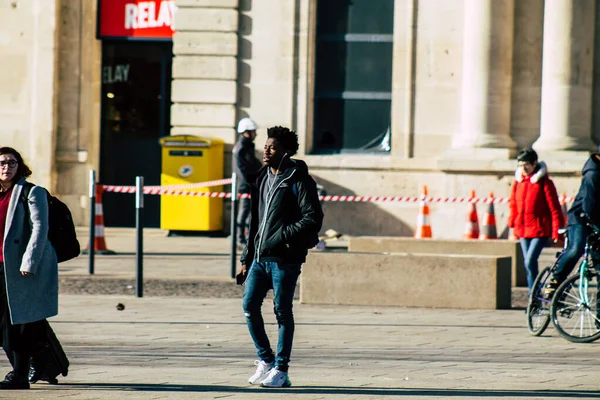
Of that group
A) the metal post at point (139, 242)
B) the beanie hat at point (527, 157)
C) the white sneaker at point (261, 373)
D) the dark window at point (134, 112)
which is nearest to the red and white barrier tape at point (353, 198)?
the dark window at point (134, 112)

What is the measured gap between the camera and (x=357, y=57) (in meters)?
21.6

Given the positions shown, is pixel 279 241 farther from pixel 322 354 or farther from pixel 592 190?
pixel 592 190

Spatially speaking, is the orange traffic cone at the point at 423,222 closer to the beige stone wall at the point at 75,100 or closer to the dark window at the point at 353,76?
the dark window at the point at 353,76

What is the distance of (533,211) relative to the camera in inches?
504

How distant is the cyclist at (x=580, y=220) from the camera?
A: 1142 centimetres

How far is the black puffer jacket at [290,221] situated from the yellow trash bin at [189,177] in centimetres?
1217

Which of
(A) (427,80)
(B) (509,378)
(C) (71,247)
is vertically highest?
(A) (427,80)

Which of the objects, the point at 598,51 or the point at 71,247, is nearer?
the point at 71,247

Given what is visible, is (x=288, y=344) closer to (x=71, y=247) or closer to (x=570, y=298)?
(x=71, y=247)

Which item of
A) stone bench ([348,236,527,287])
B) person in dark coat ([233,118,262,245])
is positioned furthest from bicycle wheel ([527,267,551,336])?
person in dark coat ([233,118,262,245])

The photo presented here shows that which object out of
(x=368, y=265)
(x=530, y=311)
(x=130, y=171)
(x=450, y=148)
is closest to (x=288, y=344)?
(x=530, y=311)

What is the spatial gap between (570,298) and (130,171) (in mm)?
12583

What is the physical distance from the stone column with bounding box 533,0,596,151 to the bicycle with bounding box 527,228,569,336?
29.8ft

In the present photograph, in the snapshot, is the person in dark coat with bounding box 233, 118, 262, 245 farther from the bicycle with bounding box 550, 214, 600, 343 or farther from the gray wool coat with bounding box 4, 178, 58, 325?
the gray wool coat with bounding box 4, 178, 58, 325
